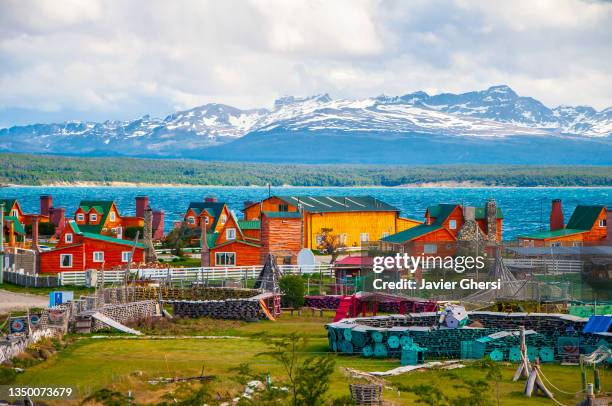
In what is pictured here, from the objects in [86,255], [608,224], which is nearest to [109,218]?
[86,255]

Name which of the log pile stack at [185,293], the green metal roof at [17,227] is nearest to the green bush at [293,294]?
the log pile stack at [185,293]

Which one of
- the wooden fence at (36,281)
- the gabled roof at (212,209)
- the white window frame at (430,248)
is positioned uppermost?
the gabled roof at (212,209)

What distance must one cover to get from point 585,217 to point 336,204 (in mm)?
25371

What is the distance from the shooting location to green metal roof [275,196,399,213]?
91562 millimetres

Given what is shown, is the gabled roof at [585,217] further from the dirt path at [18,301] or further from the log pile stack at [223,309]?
the dirt path at [18,301]

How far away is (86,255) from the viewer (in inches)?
2564

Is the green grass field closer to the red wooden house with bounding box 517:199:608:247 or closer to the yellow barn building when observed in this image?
the red wooden house with bounding box 517:199:608:247

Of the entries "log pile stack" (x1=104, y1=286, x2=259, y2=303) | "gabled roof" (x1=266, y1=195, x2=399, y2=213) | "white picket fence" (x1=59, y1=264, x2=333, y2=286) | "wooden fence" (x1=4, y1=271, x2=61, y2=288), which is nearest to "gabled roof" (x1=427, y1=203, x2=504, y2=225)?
"white picket fence" (x1=59, y1=264, x2=333, y2=286)

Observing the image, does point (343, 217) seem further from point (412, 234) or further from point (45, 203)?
point (45, 203)

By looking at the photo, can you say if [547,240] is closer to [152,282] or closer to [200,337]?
[152,282]

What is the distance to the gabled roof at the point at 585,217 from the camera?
74.8 m

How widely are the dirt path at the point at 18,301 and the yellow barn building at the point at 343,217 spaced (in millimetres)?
35216

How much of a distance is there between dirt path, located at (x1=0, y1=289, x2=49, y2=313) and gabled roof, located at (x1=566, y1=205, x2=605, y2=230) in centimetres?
3812

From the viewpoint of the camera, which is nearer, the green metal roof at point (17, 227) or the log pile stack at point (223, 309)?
the log pile stack at point (223, 309)
